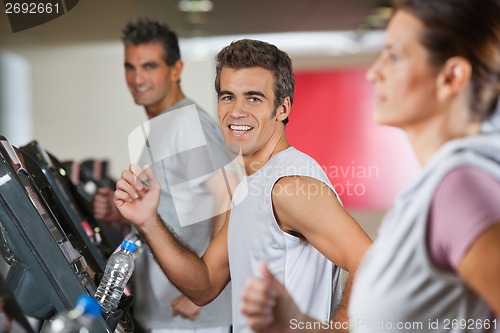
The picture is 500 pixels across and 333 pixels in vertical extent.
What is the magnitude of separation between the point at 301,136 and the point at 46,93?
6.80 meters

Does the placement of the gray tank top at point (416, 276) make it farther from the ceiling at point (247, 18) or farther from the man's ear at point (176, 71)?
the ceiling at point (247, 18)

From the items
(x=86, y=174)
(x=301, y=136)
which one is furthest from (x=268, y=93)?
(x=86, y=174)

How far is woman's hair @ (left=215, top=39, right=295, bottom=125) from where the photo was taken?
1.70m

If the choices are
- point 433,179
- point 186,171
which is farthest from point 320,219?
point 186,171

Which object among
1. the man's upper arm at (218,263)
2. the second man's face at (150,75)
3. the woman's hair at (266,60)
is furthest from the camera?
the second man's face at (150,75)

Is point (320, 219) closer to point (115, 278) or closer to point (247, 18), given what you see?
point (115, 278)

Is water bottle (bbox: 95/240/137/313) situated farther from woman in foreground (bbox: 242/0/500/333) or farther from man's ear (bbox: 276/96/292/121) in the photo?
woman in foreground (bbox: 242/0/500/333)

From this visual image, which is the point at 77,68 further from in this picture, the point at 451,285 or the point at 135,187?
the point at 451,285

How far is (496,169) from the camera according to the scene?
0.98 meters

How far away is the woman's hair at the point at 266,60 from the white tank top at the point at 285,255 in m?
0.13

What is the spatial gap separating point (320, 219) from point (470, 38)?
633 mm

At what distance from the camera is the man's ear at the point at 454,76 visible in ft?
3.44

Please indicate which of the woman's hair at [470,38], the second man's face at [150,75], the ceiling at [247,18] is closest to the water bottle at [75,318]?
the woman's hair at [470,38]

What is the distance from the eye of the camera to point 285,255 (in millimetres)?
1660
